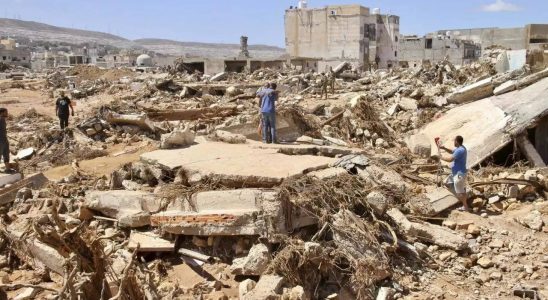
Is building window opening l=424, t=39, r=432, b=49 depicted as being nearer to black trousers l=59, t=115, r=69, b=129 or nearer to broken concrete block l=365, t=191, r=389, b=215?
black trousers l=59, t=115, r=69, b=129

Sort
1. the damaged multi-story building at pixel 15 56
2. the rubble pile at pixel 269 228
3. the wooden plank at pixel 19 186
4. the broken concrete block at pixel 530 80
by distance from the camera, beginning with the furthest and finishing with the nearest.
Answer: the damaged multi-story building at pixel 15 56
the broken concrete block at pixel 530 80
the wooden plank at pixel 19 186
the rubble pile at pixel 269 228

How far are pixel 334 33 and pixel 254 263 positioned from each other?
44292mm

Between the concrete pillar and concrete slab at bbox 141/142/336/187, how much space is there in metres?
4.24

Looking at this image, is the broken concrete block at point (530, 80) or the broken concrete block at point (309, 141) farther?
the broken concrete block at point (530, 80)

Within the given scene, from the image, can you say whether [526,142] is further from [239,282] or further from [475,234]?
[239,282]

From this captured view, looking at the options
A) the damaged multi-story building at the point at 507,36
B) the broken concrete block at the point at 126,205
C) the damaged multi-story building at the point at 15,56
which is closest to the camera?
the broken concrete block at the point at 126,205

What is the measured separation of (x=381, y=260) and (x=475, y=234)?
5.78 ft

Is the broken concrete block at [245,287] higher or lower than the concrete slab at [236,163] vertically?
lower

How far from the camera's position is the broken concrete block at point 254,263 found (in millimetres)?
4621

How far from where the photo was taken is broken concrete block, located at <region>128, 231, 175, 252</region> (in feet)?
16.7

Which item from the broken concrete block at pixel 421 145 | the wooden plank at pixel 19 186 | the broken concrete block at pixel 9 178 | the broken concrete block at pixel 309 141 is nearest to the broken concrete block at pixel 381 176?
the broken concrete block at pixel 309 141

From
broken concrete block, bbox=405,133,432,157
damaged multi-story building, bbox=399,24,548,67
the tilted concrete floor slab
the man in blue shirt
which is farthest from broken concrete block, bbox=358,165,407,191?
damaged multi-story building, bbox=399,24,548,67

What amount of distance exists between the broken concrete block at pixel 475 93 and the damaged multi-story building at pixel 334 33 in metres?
34.1

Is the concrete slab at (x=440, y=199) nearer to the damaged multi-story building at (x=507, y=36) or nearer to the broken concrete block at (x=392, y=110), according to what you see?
the broken concrete block at (x=392, y=110)
